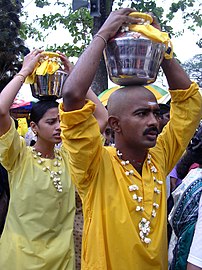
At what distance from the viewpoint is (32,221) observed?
3242mm

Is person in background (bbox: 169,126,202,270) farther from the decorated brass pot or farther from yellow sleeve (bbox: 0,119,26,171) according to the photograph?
yellow sleeve (bbox: 0,119,26,171)

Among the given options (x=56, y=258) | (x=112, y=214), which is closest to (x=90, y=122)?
(x=112, y=214)

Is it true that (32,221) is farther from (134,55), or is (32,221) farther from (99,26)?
(99,26)

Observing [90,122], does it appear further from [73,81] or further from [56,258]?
[56,258]

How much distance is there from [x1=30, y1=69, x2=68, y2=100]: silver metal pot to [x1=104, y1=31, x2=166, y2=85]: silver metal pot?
1011mm

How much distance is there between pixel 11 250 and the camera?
3254mm

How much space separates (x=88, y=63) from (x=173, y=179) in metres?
2.63

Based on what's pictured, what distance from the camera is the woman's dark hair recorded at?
374 centimetres

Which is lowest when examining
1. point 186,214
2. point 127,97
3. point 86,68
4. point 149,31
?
point 186,214

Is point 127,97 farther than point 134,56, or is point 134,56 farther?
point 127,97

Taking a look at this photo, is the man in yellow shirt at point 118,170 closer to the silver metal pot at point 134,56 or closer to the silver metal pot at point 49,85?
the silver metal pot at point 134,56

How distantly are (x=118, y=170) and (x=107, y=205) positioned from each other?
21 cm

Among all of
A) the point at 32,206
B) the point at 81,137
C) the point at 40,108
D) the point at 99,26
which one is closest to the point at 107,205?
the point at 81,137

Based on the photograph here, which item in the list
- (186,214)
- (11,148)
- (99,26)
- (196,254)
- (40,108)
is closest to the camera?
(196,254)
